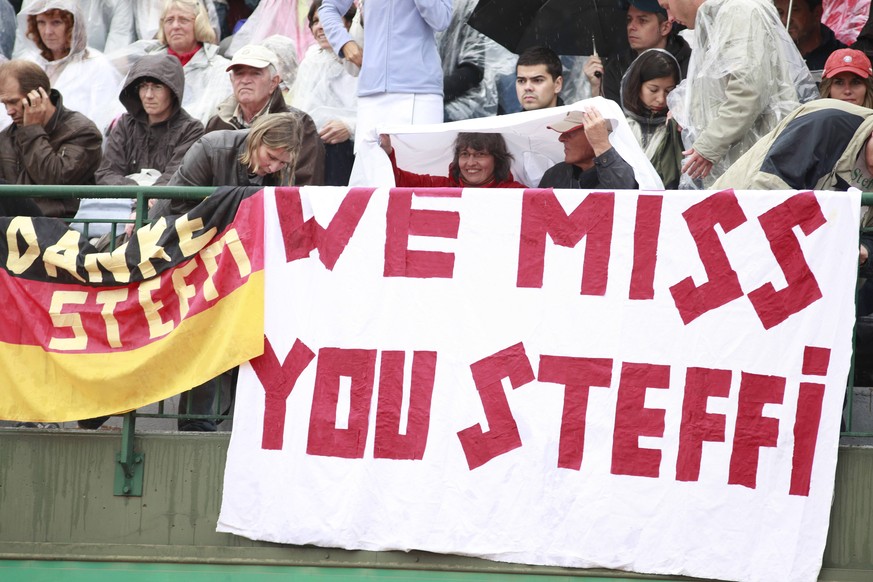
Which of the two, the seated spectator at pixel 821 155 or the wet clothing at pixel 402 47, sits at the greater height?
the wet clothing at pixel 402 47

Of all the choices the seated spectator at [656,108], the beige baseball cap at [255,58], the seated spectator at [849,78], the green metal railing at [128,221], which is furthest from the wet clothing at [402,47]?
the seated spectator at [849,78]

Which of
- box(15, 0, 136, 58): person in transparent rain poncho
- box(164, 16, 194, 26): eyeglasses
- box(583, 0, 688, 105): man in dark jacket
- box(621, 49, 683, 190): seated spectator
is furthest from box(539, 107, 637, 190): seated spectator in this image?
box(15, 0, 136, 58): person in transparent rain poncho

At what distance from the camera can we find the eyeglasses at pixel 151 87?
909 centimetres

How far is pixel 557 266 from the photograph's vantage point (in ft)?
21.9

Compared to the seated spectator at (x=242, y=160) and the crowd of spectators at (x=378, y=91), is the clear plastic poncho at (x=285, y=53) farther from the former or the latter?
the seated spectator at (x=242, y=160)

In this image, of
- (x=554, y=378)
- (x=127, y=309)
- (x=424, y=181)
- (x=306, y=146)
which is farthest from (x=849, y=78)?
(x=127, y=309)

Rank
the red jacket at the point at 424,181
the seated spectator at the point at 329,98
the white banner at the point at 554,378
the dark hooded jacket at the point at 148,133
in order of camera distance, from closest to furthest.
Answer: the white banner at the point at 554,378
the red jacket at the point at 424,181
the dark hooded jacket at the point at 148,133
the seated spectator at the point at 329,98

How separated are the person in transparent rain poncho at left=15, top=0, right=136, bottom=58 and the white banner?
5187 millimetres

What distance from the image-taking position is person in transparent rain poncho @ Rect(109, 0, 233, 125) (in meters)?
10.6

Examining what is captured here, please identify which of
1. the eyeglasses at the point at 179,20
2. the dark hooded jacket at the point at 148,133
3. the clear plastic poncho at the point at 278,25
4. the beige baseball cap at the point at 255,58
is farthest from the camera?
the clear plastic poncho at the point at 278,25

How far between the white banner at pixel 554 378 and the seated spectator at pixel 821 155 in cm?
38

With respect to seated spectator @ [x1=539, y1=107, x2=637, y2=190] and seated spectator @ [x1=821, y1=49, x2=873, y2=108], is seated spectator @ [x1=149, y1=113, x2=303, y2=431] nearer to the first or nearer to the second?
seated spectator @ [x1=539, y1=107, x2=637, y2=190]

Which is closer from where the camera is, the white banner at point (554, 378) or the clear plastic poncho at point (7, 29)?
the white banner at point (554, 378)

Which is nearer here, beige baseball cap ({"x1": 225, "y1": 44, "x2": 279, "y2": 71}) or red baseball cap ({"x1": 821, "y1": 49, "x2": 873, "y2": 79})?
red baseball cap ({"x1": 821, "y1": 49, "x2": 873, "y2": 79})
